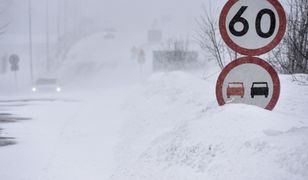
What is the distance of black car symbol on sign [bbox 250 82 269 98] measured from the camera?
14.6 ft

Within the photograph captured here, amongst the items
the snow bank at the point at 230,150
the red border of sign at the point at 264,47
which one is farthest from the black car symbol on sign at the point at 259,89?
the snow bank at the point at 230,150

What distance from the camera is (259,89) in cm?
446

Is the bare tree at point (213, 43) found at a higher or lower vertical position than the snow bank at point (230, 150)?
higher

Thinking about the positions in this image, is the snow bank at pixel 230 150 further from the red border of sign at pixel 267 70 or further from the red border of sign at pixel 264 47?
the red border of sign at pixel 264 47

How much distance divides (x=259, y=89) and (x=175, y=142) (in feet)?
9.32

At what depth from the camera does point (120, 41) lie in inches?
2739

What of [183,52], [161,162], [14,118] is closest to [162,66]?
[183,52]

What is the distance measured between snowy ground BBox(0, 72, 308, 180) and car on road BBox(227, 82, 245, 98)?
822mm

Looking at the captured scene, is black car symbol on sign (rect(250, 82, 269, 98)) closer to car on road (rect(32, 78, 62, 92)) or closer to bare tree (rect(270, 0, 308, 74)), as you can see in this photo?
bare tree (rect(270, 0, 308, 74))

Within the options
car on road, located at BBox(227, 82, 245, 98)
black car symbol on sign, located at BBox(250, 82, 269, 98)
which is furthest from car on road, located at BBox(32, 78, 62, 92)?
black car symbol on sign, located at BBox(250, 82, 269, 98)

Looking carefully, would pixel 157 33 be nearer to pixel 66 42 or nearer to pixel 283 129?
pixel 66 42

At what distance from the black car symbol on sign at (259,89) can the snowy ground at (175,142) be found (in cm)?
Result: 74

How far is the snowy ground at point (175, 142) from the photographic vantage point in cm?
494

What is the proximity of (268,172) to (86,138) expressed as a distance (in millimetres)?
8314
